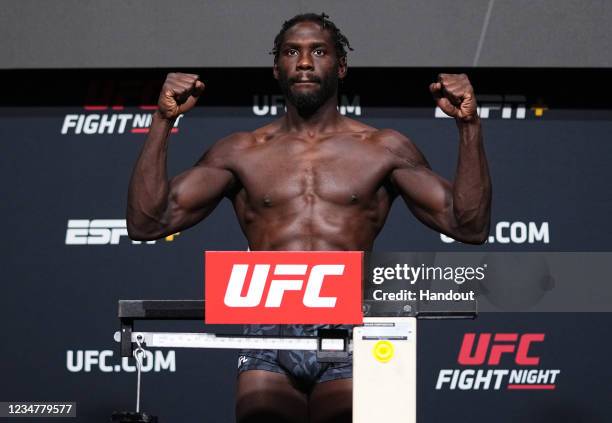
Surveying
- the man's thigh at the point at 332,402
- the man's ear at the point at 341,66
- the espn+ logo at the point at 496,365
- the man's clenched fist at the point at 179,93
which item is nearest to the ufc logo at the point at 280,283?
the man's thigh at the point at 332,402

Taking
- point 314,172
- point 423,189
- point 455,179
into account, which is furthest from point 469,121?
point 314,172

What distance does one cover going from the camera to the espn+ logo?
3812 millimetres

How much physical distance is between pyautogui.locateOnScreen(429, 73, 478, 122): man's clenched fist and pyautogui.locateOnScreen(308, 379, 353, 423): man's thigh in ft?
2.06

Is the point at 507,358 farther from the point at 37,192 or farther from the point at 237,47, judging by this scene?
the point at 37,192

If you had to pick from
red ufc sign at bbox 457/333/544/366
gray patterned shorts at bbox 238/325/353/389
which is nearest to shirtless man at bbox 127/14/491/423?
gray patterned shorts at bbox 238/325/353/389

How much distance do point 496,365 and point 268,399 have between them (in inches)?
66.7

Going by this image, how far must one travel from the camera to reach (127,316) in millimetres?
1955

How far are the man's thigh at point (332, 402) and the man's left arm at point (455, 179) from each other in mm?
463

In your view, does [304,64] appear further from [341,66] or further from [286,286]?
[286,286]

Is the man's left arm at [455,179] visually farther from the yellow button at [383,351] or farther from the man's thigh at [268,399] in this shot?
the yellow button at [383,351]

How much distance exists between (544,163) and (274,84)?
1.03 m

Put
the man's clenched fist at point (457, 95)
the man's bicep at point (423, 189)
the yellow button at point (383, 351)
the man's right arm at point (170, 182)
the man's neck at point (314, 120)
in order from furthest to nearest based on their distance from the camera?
the man's neck at point (314, 120)
the man's bicep at point (423, 189)
the man's right arm at point (170, 182)
the man's clenched fist at point (457, 95)
the yellow button at point (383, 351)

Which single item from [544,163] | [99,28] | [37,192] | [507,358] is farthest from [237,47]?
[507,358]

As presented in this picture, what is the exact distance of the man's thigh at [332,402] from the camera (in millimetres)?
2275
